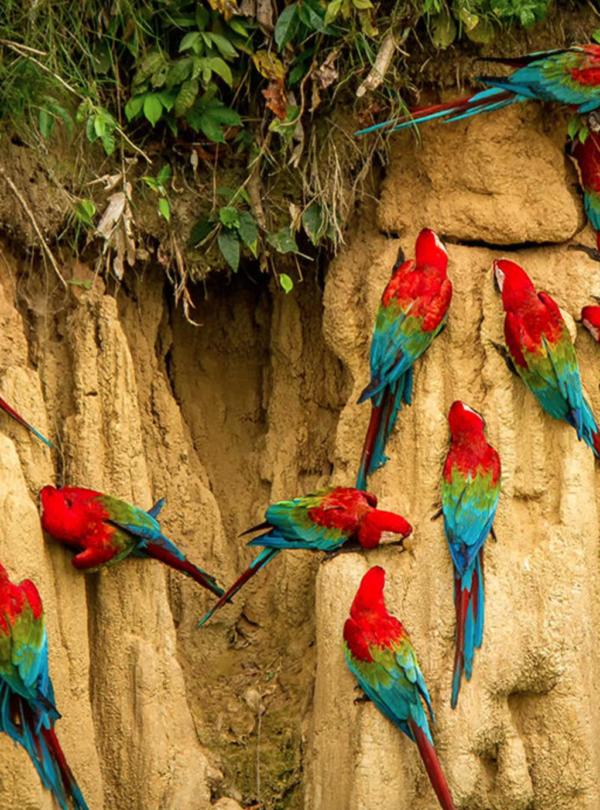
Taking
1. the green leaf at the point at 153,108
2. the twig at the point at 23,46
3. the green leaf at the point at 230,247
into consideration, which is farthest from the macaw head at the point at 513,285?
the twig at the point at 23,46

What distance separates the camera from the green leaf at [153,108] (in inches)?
185

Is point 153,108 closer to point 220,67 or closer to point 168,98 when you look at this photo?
point 168,98

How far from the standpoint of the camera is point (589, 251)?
488 centimetres

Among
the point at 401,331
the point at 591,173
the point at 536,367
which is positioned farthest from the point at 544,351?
the point at 591,173

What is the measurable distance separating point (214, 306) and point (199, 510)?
75 centimetres

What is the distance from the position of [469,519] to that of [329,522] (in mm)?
432

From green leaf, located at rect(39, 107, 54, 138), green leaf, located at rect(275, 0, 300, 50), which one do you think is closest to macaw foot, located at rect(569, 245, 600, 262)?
green leaf, located at rect(275, 0, 300, 50)

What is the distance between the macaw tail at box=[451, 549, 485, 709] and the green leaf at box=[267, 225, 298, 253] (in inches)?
47.0

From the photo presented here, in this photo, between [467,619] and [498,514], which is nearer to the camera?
[467,619]

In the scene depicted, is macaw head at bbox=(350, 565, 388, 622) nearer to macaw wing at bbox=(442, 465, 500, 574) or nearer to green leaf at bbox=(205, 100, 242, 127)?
macaw wing at bbox=(442, 465, 500, 574)

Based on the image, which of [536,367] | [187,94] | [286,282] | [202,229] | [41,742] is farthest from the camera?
[202,229]

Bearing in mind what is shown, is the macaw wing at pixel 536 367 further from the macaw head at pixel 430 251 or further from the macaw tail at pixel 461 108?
the macaw tail at pixel 461 108

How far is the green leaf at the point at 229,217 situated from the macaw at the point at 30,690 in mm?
1363

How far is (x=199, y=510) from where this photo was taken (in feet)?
16.6
